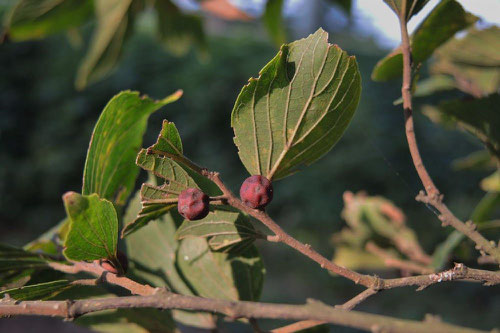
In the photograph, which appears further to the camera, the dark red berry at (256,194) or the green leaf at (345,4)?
the green leaf at (345,4)

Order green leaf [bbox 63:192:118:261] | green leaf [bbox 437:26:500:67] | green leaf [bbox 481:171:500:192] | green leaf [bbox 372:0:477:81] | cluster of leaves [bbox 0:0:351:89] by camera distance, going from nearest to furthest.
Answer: green leaf [bbox 63:192:118:261] → green leaf [bbox 372:0:477:81] → green leaf [bbox 437:26:500:67] → cluster of leaves [bbox 0:0:351:89] → green leaf [bbox 481:171:500:192]

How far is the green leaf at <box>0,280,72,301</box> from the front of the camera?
65cm

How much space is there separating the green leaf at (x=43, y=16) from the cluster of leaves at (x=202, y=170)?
579 mm

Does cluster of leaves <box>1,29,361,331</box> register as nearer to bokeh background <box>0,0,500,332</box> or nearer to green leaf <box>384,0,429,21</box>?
green leaf <box>384,0,429,21</box>

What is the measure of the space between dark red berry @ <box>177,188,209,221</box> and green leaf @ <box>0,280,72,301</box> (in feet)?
0.68

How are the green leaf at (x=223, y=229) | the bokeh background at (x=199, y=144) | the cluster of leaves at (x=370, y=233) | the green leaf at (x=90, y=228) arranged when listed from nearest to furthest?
the green leaf at (x=90, y=228) → the green leaf at (x=223, y=229) → the cluster of leaves at (x=370, y=233) → the bokeh background at (x=199, y=144)

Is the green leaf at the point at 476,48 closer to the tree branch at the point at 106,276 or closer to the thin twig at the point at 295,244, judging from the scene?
the thin twig at the point at 295,244

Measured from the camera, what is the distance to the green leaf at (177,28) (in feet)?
5.56

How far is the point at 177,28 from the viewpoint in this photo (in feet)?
5.73

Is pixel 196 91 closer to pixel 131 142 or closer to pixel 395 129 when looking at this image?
pixel 395 129

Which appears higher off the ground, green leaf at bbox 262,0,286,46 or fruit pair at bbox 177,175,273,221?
green leaf at bbox 262,0,286,46

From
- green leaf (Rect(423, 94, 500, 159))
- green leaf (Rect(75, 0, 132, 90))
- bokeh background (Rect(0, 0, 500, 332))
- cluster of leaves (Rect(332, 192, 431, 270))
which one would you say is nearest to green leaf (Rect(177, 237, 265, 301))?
green leaf (Rect(423, 94, 500, 159))

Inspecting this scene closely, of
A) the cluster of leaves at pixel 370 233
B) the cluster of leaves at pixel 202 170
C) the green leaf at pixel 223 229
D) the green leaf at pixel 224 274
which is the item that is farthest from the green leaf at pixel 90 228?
the cluster of leaves at pixel 370 233

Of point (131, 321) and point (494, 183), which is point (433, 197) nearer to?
point (131, 321)
